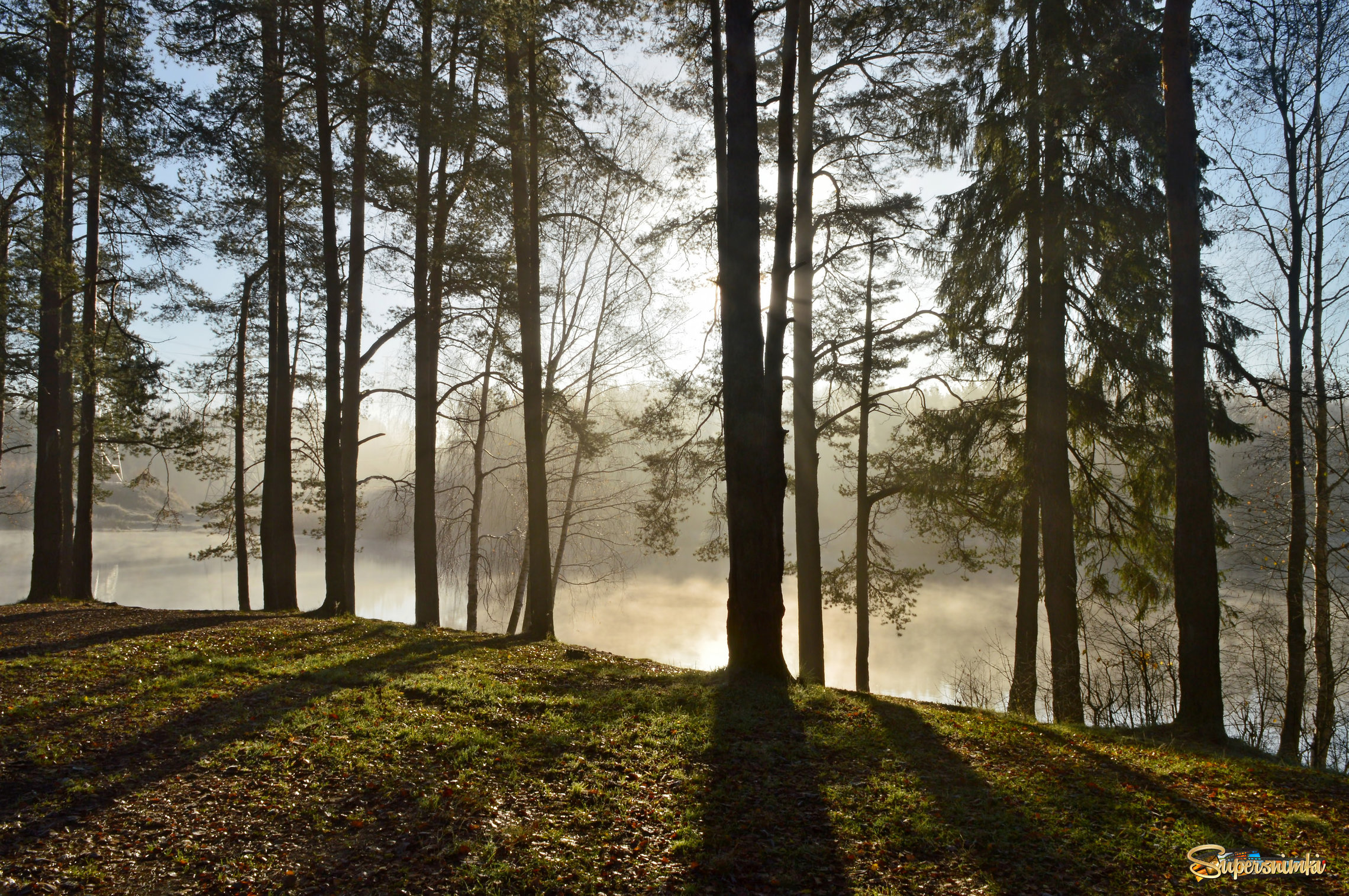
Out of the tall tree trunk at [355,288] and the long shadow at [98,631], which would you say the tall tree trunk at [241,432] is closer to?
the tall tree trunk at [355,288]

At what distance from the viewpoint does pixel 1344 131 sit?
9938mm

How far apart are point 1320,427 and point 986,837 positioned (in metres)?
9.99

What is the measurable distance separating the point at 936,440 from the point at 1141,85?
4706 millimetres

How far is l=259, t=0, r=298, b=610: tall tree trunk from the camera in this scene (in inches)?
380

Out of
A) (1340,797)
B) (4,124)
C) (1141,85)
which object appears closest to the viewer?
(1340,797)

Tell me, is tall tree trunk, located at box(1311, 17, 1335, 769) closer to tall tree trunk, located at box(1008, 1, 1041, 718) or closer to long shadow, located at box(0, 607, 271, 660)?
tall tree trunk, located at box(1008, 1, 1041, 718)

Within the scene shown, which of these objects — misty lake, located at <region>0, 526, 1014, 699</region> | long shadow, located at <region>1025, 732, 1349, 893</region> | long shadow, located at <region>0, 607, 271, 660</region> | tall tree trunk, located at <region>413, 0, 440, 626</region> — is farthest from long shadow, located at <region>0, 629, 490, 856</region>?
misty lake, located at <region>0, 526, 1014, 699</region>

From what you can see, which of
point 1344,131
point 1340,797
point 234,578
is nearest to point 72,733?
point 1340,797

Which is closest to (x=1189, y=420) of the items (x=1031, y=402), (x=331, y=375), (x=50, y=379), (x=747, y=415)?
(x=1031, y=402)

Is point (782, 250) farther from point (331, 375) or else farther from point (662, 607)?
point (662, 607)

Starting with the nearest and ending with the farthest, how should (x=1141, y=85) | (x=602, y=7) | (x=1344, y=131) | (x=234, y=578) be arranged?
1. (x=1141, y=85)
2. (x=602, y=7)
3. (x=1344, y=131)
4. (x=234, y=578)

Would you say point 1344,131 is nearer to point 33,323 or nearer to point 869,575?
point 869,575

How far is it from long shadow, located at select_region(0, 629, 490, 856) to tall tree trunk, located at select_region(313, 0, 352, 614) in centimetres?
405

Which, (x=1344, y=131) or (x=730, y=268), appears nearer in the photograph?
(x=730, y=268)
